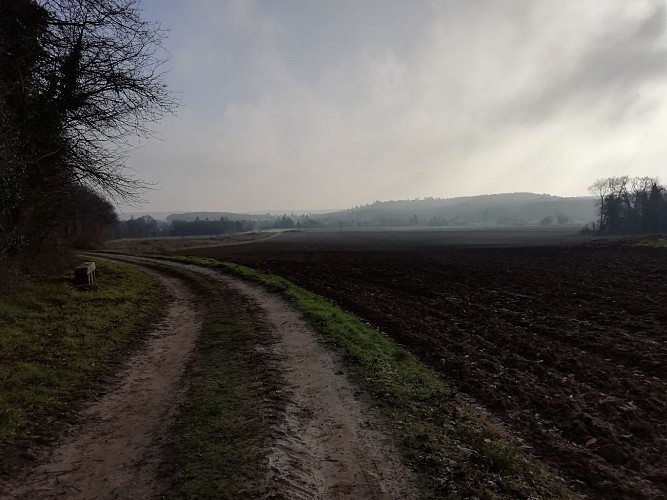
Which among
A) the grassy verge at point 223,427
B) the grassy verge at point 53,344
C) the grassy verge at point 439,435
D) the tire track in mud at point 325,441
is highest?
the grassy verge at point 53,344

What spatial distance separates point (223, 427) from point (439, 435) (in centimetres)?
293

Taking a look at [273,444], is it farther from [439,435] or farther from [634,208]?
[634,208]

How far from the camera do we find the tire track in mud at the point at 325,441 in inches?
178

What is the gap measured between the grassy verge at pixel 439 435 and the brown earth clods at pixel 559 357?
62 centimetres

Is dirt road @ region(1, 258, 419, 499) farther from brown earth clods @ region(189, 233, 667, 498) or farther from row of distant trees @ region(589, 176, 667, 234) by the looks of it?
row of distant trees @ region(589, 176, 667, 234)

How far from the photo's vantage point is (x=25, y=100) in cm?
1026

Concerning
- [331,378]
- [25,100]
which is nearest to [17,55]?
[25,100]

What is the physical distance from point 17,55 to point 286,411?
10.3m

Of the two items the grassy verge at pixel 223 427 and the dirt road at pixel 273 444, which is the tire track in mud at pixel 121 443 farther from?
the grassy verge at pixel 223 427

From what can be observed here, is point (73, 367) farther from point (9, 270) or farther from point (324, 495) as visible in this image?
point (9, 270)

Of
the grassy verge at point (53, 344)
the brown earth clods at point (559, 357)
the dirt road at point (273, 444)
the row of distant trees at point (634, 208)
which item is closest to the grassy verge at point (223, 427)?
the dirt road at point (273, 444)

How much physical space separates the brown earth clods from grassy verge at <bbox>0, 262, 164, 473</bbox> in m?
6.86

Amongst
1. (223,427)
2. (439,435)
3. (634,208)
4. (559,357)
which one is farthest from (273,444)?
(634,208)

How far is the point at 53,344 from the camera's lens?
8.91 meters
